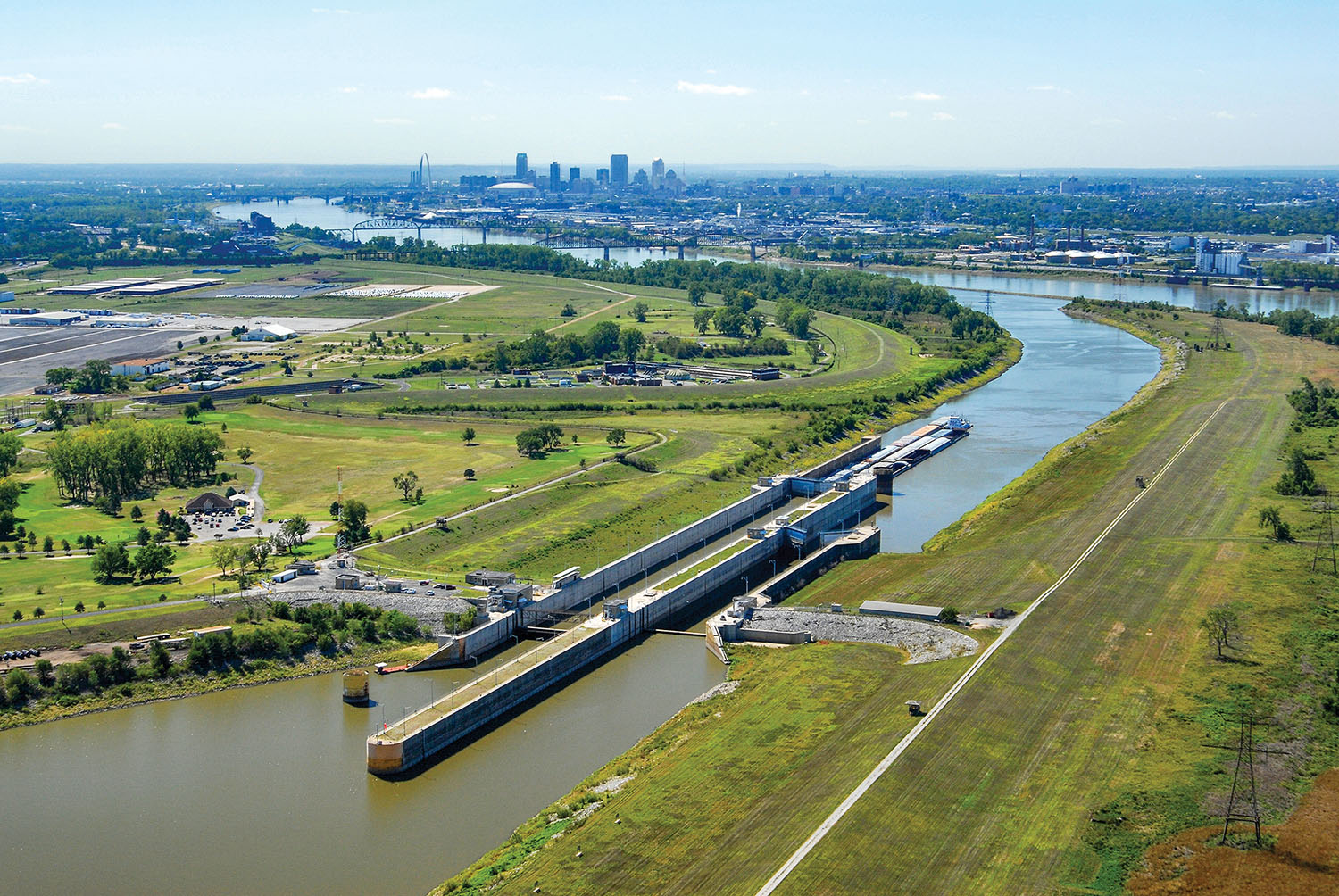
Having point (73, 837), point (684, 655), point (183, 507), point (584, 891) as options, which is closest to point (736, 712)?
point (684, 655)

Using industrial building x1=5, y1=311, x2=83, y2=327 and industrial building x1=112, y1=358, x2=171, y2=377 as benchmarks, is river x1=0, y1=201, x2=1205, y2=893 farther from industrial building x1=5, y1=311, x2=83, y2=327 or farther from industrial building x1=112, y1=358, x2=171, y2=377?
industrial building x1=5, y1=311, x2=83, y2=327

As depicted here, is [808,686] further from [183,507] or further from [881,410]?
[881,410]

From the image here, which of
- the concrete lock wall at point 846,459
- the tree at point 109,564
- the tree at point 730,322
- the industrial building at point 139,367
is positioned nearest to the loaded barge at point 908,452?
the concrete lock wall at point 846,459

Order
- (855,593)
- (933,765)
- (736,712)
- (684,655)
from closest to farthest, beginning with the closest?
(933,765)
(736,712)
(684,655)
(855,593)

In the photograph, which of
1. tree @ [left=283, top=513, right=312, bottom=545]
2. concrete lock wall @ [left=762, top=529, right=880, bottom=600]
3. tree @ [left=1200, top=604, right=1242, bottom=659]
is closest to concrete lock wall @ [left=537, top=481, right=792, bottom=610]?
concrete lock wall @ [left=762, top=529, right=880, bottom=600]

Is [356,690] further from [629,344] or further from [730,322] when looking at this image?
[730,322]
